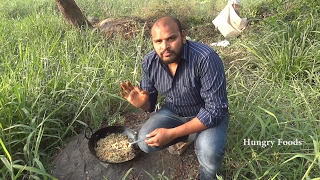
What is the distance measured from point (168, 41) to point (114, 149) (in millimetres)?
940

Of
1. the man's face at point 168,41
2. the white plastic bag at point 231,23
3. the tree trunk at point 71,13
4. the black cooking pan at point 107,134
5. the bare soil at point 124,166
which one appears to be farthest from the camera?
the white plastic bag at point 231,23

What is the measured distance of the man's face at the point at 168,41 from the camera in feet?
5.80

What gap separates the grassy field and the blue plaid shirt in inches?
15.6

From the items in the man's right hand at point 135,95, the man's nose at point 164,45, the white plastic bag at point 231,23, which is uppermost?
the man's nose at point 164,45

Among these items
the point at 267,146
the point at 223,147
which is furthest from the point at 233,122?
the point at 223,147

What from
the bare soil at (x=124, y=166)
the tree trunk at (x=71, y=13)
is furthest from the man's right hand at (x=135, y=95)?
the tree trunk at (x=71, y=13)

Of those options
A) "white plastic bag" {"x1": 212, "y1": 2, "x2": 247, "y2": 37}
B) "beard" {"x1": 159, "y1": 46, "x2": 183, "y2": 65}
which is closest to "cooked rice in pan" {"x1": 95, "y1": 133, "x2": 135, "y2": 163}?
"beard" {"x1": 159, "y1": 46, "x2": 183, "y2": 65}

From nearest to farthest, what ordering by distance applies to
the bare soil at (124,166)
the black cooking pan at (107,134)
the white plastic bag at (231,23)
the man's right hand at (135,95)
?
the man's right hand at (135,95), the bare soil at (124,166), the black cooking pan at (107,134), the white plastic bag at (231,23)

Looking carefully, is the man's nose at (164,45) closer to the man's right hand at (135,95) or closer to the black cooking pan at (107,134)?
the man's right hand at (135,95)

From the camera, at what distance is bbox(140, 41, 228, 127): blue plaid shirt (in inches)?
72.4

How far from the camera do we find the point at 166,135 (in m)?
1.83

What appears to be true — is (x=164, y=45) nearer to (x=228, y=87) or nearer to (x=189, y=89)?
(x=189, y=89)

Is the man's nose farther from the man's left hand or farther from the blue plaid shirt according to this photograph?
the man's left hand

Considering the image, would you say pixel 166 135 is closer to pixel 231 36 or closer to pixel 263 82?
pixel 263 82
